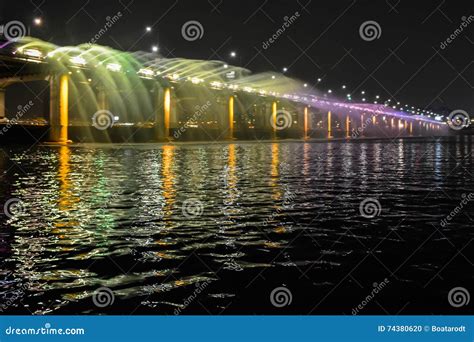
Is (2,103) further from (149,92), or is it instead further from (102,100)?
(149,92)

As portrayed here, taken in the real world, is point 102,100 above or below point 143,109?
above

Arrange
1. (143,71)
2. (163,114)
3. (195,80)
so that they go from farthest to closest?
(195,80), (163,114), (143,71)

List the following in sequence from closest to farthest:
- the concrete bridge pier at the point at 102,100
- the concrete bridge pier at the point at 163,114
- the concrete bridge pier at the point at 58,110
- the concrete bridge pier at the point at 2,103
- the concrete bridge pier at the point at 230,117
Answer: the concrete bridge pier at the point at 58,110
the concrete bridge pier at the point at 163,114
the concrete bridge pier at the point at 2,103
the concrete bridge pier at the point at 230,117
the concrete bridge pier at the point at 102,100

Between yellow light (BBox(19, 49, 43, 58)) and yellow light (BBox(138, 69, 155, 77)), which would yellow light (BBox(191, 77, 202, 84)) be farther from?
yellow light (BBox(19, 49, 43, 58))

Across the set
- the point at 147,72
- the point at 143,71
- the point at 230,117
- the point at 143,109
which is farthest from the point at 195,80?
the point at 143,109

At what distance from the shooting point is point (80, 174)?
2605cm

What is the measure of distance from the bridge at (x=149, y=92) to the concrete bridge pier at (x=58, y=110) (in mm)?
116

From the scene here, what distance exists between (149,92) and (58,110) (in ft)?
133

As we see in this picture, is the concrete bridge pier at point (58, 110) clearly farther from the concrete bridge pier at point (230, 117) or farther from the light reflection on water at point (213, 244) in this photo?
the light reflection on water at point (213, 244)

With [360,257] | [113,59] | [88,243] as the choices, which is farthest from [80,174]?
[113,59]

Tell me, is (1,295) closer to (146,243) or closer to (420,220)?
(146,243)

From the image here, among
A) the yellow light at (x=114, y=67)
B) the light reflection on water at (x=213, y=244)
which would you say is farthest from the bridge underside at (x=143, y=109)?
the light reflection on water at (x=213, y=244)

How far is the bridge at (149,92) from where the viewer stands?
77562mm

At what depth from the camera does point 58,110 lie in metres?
76.6
